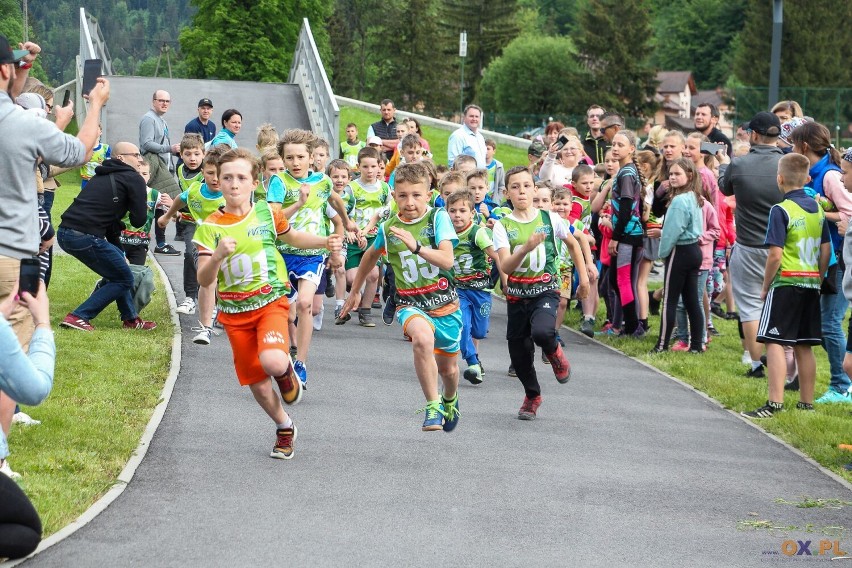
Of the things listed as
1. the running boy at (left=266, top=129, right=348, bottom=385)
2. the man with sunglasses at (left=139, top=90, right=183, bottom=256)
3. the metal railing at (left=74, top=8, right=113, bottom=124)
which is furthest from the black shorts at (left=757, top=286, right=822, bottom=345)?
the metal railing at (left=74, top=8, right=113, bottom=124)

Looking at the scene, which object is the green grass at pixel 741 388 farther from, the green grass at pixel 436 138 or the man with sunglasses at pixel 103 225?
the green grass at pixel 436 138

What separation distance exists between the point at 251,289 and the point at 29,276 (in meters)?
1.99

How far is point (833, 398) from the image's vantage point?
10906mm

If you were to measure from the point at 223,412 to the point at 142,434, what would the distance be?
1.01 metres

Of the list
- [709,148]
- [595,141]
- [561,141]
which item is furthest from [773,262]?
[595,141]

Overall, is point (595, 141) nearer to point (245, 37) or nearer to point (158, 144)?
point (158, 144)

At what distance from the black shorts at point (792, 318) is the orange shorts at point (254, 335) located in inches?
171

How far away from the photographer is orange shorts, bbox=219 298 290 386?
25.2 feet

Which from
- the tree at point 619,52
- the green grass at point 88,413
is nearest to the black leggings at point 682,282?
the green grass at point 88,413

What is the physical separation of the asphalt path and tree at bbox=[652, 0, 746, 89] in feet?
328

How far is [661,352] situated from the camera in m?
13.2

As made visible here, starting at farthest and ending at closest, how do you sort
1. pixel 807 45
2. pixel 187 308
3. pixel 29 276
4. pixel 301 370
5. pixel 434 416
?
pixel 807 45 → pixel 187 308 → pixel 301 370 → pixel 434 416 → pixel 29 276

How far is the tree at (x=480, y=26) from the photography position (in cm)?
10131

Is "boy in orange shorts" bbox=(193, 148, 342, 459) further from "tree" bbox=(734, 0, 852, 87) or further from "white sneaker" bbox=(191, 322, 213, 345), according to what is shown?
"tree" bbox=(734, 0, 852, 87)
